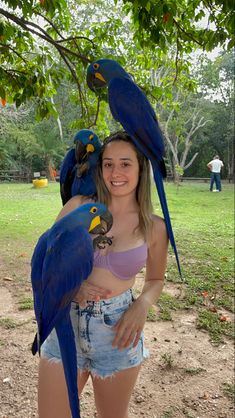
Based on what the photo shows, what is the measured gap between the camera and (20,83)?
276 centimetres

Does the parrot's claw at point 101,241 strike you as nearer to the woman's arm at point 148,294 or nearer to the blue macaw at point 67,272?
the blue macaw at point 67,272

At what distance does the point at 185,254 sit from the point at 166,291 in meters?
1.43

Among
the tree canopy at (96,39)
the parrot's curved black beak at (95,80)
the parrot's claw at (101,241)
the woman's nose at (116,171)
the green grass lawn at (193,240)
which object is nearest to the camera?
the parrot's claw at (101,241)

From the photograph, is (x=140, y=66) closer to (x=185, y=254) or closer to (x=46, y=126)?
(x=185, y=254)

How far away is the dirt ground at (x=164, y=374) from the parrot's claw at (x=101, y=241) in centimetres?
163

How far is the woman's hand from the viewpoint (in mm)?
1158

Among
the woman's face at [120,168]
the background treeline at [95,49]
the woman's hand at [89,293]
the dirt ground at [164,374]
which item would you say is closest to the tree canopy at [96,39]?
the background treeline at [95,49]

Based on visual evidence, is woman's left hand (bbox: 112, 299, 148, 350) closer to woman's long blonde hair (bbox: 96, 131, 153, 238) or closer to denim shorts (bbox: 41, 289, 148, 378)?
denim shorts (bbox: 41, 289, 148, 378)

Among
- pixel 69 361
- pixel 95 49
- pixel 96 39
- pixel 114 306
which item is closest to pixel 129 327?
pixel 114 306

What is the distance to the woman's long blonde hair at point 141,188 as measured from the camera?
51.5 inches

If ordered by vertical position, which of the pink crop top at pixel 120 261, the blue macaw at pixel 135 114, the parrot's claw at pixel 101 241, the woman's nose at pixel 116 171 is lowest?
the pink crop top at pixel 120 261

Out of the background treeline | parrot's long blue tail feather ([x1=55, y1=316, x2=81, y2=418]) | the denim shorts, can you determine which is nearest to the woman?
the denim shorts

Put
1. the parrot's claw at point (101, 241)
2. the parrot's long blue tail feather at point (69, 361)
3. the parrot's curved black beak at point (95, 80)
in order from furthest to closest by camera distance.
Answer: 1. the parrot's curved black beak at point (95, 80)
2. the parrot's claw at point (101, 241)
3. the parrot's long blue tail feather at point (69, 361)

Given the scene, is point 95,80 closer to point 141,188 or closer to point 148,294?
point 141,188
